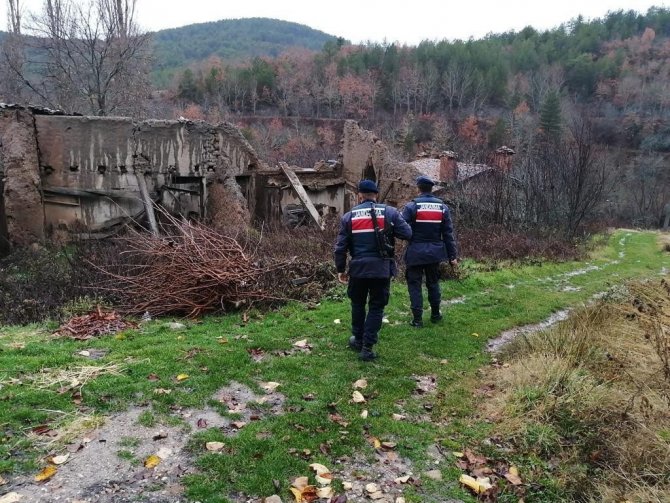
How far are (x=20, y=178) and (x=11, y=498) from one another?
11.8 meters

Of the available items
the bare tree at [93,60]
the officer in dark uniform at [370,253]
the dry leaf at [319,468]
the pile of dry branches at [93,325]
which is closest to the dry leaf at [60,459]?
the dry leaf at [319,468]

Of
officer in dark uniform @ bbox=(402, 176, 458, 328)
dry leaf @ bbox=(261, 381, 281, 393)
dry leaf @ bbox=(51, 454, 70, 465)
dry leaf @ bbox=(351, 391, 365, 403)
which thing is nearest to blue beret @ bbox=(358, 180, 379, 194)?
officer in dark uniform @ bbox=(402, 176, 458, 328)

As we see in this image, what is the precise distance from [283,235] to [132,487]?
1075 cm

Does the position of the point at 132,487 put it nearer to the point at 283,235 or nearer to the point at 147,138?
the point at 283,235

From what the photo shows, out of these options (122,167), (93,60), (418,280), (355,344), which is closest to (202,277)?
(355,344)

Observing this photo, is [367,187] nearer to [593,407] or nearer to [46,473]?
[593,407]

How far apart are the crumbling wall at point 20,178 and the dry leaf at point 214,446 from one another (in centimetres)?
1161

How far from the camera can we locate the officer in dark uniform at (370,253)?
5898 mm

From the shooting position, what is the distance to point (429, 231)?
742 centimetres

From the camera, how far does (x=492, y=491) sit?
405 centimetres

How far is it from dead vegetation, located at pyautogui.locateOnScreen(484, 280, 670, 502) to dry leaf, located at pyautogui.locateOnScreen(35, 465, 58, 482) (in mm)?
3749

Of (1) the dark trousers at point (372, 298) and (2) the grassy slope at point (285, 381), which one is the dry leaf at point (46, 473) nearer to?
(2) the grassy slope at point (285, 381)

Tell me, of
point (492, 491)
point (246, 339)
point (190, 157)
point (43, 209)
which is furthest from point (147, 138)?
point (492, 491)

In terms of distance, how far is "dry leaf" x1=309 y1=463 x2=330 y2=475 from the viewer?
4000mm
